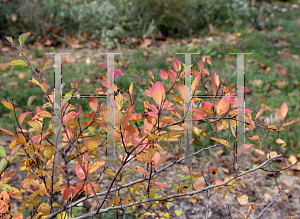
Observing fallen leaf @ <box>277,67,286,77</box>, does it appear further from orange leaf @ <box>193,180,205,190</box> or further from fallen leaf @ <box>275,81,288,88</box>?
orange leaf @ <box>193,180,205,190</box>

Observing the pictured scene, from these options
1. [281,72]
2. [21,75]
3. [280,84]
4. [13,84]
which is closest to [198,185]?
[280,84]

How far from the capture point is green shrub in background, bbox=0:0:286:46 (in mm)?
4559

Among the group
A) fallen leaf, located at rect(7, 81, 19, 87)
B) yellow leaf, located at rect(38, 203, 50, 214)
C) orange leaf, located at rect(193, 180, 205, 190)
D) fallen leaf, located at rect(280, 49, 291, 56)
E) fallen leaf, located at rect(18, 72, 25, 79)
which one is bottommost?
yellow leaf, located at rect(38, 203, 50, 214)

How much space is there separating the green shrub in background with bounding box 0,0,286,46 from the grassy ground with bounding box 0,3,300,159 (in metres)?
0.47

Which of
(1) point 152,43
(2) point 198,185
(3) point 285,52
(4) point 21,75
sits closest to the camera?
(2) point 198,185

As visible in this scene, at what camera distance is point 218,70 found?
3434mm

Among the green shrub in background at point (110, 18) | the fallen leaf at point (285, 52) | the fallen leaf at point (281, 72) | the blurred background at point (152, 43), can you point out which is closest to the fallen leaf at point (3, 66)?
the blurred background at point (152, 43)

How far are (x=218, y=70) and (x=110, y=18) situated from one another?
2366 millimetres

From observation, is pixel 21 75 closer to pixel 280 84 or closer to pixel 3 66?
pixel 3 66

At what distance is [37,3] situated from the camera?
4676mm

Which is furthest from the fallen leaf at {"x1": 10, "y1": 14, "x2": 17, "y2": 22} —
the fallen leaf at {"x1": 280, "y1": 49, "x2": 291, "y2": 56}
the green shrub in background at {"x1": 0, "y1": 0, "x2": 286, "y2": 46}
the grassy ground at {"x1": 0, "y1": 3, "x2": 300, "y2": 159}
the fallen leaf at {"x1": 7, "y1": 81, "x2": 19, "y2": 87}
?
the fallen leaf at {"x1": 280, "y1": 49, "x2": 291, "y2": 56}

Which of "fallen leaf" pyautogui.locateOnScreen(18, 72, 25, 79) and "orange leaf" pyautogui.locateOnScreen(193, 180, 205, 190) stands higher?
"fallen leaf" pyautogui.locateOnScreen(18, 72, 25, 79)

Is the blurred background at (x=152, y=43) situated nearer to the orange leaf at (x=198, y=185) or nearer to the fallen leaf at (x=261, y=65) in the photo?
the fallen leaf at (x=261, y=65)

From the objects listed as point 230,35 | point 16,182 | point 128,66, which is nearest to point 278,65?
point 230,35
